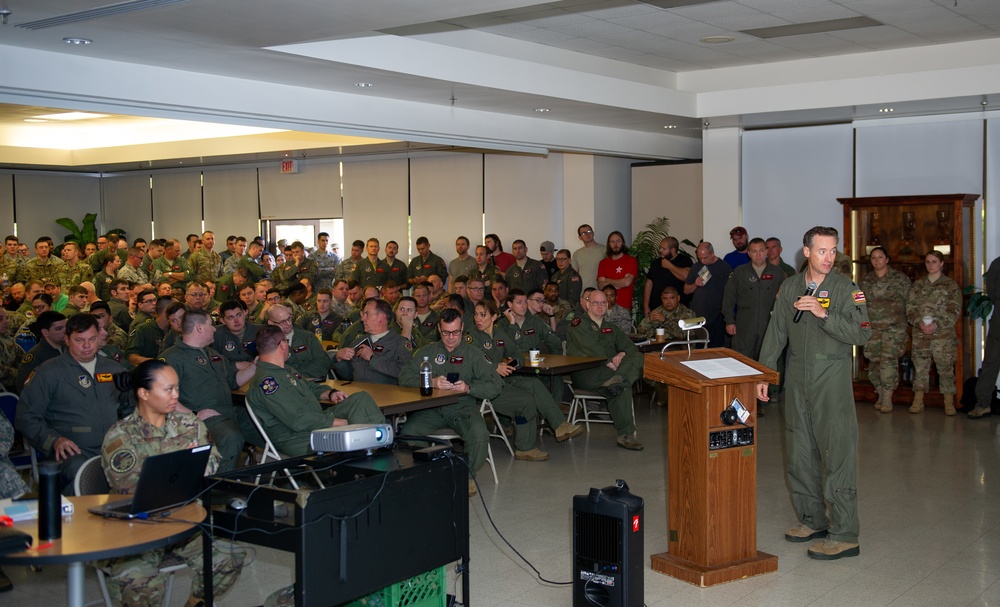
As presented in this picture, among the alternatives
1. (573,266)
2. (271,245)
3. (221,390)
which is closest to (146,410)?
(221,390)

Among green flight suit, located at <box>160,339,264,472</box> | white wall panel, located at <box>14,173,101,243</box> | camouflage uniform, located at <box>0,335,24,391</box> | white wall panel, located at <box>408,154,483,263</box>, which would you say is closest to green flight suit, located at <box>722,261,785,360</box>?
white wall panel, located at <box>408,154,483,263</box>

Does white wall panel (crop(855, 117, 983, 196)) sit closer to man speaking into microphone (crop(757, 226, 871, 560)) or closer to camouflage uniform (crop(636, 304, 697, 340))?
camouflage uniform (crop(636, 304, 697, 340))

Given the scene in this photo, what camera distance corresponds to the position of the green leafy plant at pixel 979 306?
32.2 feet

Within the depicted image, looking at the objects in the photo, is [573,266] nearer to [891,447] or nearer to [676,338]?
[676,338]

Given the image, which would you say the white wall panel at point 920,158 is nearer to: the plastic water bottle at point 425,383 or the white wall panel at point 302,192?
the plastic water bottle at point 425,383

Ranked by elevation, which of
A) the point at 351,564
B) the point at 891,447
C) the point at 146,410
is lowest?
the point at 891,447

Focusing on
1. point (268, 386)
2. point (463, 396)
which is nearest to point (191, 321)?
point (268, 386)

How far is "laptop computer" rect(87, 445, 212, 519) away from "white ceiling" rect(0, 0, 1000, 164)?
3046mm

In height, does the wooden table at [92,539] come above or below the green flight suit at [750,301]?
below

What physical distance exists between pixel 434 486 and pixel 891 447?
5697 millimetres

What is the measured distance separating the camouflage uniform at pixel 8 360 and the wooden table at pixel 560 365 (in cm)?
421

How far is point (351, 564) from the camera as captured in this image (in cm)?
346

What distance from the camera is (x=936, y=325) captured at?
9852 mm

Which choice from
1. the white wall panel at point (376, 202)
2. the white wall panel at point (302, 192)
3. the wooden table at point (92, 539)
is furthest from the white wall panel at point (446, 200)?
the wooden table at point (92, 539)
